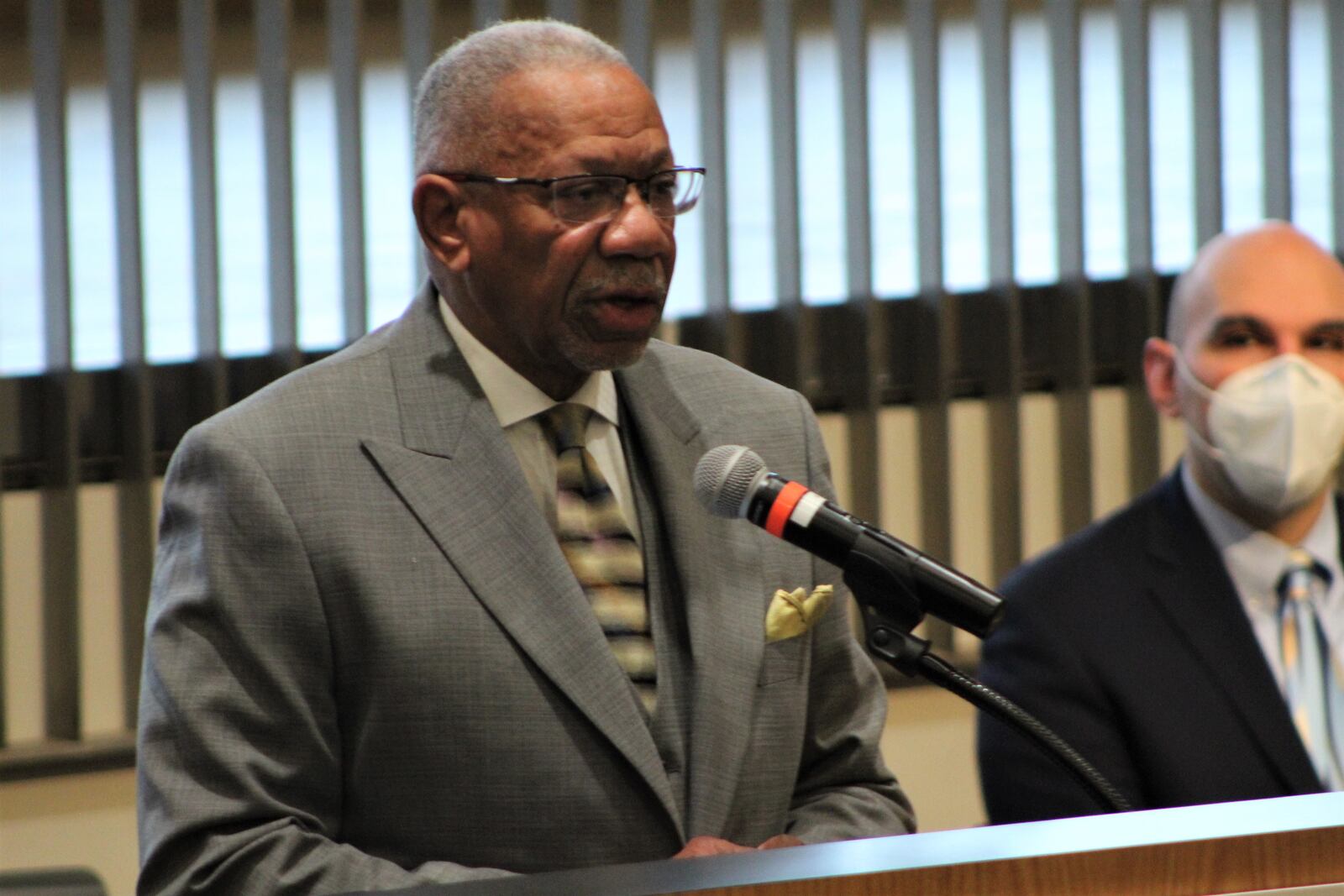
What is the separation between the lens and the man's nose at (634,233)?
1599 millimetres

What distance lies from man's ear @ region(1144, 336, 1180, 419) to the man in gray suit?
95 centimetres

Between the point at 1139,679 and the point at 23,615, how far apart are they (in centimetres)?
200

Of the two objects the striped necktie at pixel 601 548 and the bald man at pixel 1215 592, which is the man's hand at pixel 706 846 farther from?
the bald man at pixel 1215 592

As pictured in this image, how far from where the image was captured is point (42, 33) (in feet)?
9.81

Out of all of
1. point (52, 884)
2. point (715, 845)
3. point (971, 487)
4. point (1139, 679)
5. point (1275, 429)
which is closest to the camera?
point (715, 845)

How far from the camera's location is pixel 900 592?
133cm

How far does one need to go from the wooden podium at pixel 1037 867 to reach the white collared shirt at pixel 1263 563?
51.3 inches

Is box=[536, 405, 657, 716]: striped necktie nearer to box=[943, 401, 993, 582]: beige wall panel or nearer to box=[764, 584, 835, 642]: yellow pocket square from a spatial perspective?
box=[764, 584, 835, 642]: yellow pocket square

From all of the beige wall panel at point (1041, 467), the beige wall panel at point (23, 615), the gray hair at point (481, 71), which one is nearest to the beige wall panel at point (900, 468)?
the beige wall panel at point (1041, 467)

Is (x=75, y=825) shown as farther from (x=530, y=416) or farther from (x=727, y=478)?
(x=727, y=478)

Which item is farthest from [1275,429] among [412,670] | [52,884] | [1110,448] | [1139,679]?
[52,884]

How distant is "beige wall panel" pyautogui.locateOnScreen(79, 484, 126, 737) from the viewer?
311 centimetres

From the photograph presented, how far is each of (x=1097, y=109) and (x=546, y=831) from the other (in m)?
2.52

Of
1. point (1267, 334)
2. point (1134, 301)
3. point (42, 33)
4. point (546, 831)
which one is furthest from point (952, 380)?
point (546, 831)
